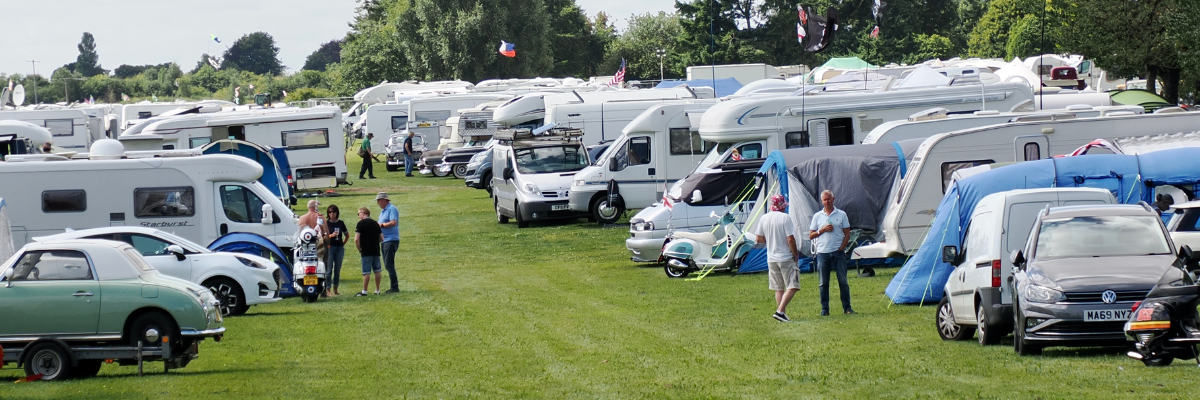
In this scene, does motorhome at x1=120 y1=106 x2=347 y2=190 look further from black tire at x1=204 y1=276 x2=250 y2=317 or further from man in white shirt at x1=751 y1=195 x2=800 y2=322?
man in white shirt at x1=751 y1=195 x2=800 y2=322

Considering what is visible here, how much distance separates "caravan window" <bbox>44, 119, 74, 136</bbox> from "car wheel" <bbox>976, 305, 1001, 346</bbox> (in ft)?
127

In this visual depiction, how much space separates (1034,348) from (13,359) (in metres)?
9.30

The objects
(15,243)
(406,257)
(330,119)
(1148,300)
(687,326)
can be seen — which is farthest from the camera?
(330,119)

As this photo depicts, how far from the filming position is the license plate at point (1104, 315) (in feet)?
33.2

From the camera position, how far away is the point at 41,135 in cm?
3650

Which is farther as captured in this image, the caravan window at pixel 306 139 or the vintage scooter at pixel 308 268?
the caravan window at pixel 306 139

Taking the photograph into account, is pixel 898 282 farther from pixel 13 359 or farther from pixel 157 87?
pixel 157 87

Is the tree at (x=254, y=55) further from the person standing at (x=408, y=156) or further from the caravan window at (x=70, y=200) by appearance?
the caravan window at (x=70, y=200)

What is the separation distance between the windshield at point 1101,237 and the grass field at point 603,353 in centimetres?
86

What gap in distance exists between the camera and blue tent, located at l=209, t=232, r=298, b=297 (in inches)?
739

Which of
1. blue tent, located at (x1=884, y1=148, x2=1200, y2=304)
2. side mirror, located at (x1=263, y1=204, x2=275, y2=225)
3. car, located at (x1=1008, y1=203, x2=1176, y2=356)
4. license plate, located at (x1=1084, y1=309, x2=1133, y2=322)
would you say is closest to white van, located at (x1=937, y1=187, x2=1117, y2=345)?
car, located at (x1=1008, y1=203, x2=1176, y2=356)

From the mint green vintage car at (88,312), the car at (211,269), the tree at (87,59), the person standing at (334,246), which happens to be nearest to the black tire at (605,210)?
the person standing at (334,246)

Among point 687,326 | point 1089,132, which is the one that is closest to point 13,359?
point 687,326

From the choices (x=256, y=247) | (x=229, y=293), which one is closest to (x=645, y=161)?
(x=256, y=247)
